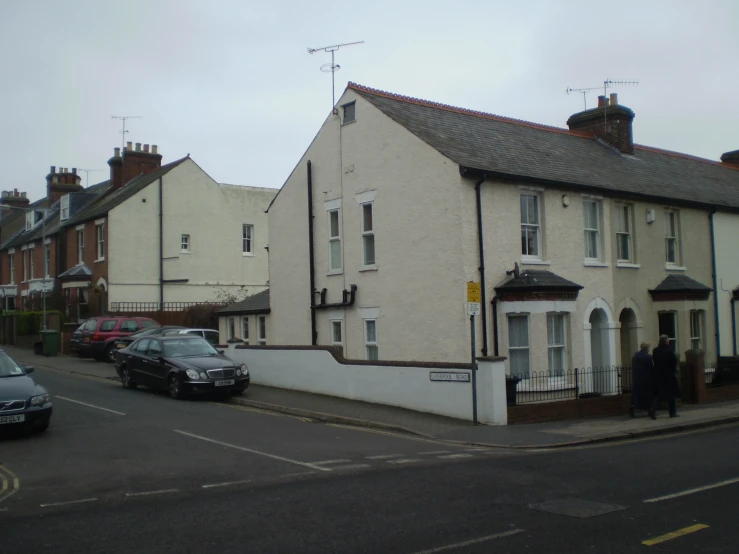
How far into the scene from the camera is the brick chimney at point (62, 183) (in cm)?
4878

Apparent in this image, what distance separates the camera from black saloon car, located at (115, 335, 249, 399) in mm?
19344

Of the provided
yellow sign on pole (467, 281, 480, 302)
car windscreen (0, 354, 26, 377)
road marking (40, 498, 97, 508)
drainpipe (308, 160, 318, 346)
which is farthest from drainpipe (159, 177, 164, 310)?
road marking (40, 498, 97, 508)

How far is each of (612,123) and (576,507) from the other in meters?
20.9

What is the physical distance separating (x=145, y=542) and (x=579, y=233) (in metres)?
16.8

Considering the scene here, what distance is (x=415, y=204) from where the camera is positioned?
2009cm

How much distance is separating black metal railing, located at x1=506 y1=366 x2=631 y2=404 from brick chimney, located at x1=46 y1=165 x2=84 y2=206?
126 ft

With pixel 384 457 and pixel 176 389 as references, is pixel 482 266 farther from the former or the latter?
pixel 176 389

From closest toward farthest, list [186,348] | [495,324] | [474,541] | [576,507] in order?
1. [474,541]
2. [576,507]
3. [495,324]
4. [186,348]

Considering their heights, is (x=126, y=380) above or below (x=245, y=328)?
below

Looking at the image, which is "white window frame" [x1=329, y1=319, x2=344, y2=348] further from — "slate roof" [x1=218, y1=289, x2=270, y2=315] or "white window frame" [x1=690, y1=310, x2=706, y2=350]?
"white window frame" [x1=690, y1=310, x2=706, y2=350]

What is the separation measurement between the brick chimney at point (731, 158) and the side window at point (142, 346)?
2778 centimetres

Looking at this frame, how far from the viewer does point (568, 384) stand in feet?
64.4

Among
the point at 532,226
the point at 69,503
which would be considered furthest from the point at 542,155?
the point at 69,503

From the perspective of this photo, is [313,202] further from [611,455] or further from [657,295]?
[611,455]
